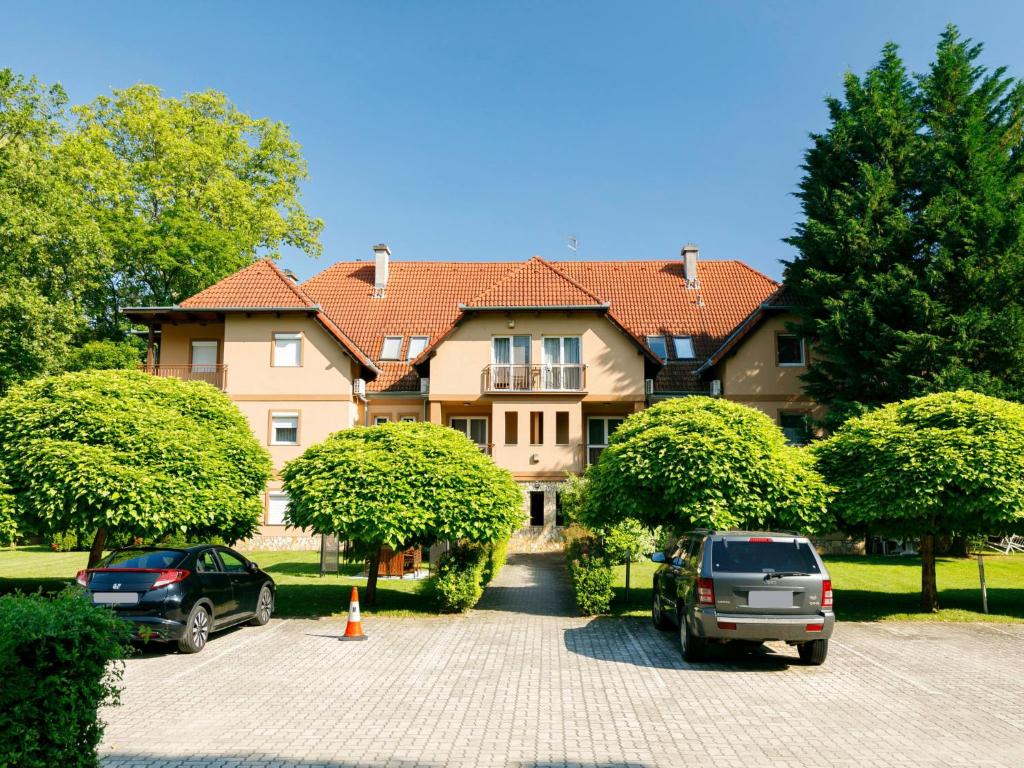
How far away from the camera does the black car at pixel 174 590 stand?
35.4 feet

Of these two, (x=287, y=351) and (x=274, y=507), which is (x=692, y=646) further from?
(x=287, y=351)

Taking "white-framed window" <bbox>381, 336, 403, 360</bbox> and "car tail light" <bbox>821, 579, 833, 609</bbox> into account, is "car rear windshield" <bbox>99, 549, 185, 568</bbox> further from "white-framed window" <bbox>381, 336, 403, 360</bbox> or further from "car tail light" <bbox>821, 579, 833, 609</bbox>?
"white-framed window" <bbox>381, 336, 403, 360</bbox>

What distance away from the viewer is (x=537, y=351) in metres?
30.8

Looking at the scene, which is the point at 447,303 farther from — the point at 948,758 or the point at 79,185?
the point at 948,758

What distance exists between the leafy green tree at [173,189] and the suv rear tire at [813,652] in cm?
3313

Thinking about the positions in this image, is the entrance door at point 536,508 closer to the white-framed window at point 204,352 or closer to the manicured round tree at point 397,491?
the white-framed window at point 204,352

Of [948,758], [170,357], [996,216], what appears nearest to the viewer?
[948,758]

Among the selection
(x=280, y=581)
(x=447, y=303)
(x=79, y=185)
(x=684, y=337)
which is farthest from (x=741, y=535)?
(x=79, y=185)

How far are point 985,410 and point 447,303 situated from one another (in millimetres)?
25525

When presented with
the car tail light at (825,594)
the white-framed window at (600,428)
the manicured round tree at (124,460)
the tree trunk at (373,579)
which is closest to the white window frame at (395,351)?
the white-framed window at (600,428)

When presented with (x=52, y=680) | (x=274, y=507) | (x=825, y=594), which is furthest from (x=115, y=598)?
(x=274, y=507)

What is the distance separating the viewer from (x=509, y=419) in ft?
105

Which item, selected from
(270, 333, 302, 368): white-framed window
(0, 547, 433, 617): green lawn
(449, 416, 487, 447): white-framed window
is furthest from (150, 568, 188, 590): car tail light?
(449, 416, 487, 447): white-framed window

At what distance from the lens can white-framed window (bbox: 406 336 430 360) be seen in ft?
111
